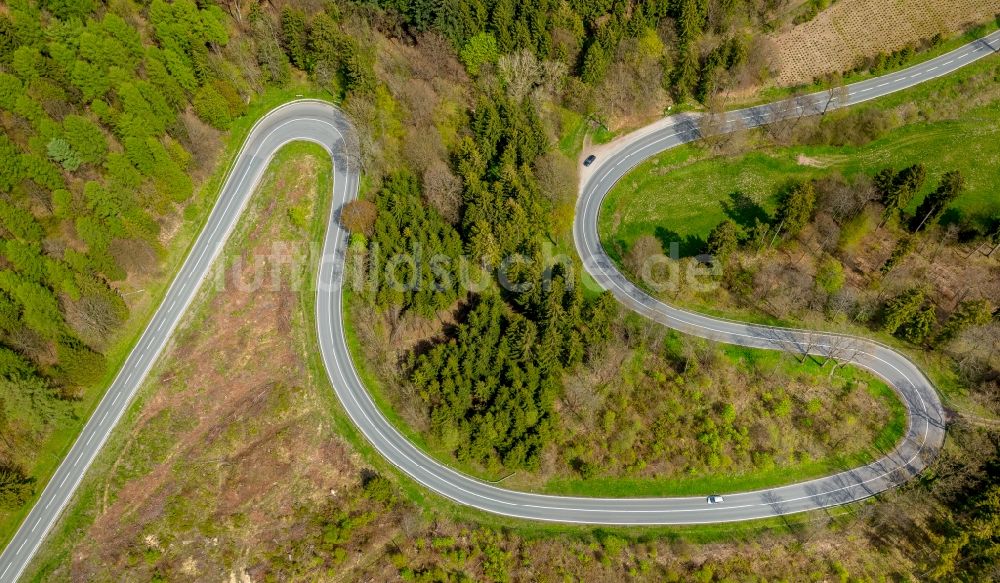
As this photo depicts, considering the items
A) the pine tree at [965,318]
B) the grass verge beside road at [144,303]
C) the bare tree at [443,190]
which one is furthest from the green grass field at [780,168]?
the grass verge beside road at [144,303]

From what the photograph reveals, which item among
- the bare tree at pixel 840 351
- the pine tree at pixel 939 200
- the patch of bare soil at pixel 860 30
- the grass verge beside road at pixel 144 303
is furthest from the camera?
the patch of bare soil at pixel 860 30

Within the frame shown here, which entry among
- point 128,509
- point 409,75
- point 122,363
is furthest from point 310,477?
point 409,75

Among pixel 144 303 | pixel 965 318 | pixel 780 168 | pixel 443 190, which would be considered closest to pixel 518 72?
pixel 443 190

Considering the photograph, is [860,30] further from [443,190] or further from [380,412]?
[380,412]

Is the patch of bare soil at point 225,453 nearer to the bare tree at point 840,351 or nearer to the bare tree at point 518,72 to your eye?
the bare tree at point 518,72

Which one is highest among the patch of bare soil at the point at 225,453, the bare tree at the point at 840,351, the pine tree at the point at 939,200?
the patch of bare soil at the point at 225,453

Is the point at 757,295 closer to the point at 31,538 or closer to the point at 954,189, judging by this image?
the point at 954,189
